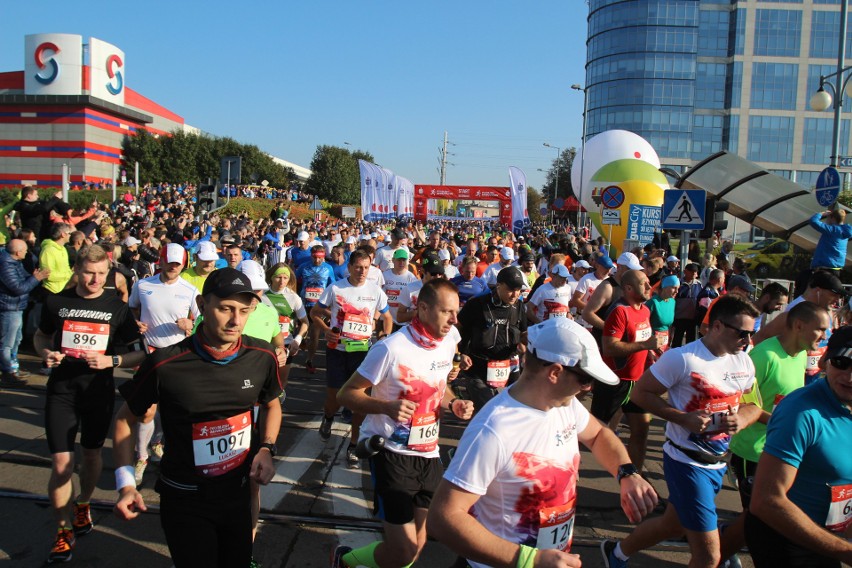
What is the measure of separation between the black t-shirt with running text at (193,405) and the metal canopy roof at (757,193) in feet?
41.2

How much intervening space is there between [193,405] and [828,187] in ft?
38.2

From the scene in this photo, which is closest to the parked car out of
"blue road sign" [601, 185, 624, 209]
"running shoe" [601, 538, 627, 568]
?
"blue road sign" [601, 185, 624, 209]

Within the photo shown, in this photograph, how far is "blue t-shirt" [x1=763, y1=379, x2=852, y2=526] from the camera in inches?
105

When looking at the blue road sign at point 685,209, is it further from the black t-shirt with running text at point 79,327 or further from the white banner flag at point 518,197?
the white banner flag at point 518,197

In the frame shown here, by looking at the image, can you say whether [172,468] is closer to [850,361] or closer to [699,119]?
[850,361]

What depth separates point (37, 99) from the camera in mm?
58406

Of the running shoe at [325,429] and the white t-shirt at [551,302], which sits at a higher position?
the white t-shirt at [551,302]

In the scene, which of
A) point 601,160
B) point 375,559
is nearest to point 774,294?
point 375,559

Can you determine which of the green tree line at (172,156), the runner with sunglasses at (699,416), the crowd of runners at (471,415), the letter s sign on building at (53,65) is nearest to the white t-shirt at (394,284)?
the crowd of runners at (471,415)

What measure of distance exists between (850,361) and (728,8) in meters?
83.0

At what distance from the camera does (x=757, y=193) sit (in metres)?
14.1

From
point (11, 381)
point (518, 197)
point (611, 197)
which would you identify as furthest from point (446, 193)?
point (11, 381)

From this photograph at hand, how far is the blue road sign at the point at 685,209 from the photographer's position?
1053cm

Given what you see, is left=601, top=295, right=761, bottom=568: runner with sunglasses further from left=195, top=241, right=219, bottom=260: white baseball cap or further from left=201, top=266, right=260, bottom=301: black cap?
left=195, top=241, right=219, bottom=260: white baseball cap
